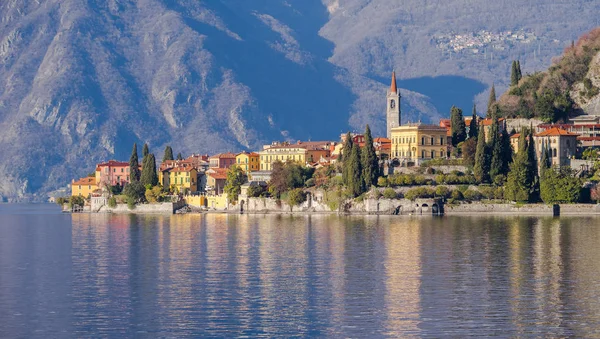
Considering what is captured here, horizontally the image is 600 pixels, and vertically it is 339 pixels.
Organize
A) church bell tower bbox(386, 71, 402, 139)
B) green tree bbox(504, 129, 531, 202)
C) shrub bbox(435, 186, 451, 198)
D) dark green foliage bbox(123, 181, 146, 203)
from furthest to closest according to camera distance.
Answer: church bell tower bbox(386, 71, 402, 139) < dark green foliage bbox(123, 181, 146, 203) < shrub bbox(435, 186, 451, 198) < green tree bbox(504, 129, 531, 202)

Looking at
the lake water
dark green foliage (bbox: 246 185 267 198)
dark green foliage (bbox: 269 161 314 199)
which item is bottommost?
the lake water

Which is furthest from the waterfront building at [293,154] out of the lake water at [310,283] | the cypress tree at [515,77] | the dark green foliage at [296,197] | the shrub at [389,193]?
the lake water at [310,283]

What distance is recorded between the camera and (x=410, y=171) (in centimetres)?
13800

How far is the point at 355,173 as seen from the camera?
133750mm

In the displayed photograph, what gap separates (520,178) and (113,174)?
2682 inches

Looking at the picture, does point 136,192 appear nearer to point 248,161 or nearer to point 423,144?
point 248,161

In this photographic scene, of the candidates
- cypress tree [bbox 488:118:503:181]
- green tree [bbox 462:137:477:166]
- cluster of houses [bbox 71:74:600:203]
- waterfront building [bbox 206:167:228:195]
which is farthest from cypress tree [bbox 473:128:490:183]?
waterfront building [bbox 206:167:228:195]

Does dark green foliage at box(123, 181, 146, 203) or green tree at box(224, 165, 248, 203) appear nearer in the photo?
green tree at box(224, 165, 248, 203)

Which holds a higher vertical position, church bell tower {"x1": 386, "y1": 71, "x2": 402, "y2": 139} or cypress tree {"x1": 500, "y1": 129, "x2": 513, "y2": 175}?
church bell tower {"x1": 386, "y1": 71, "x2": 402, "y2": 139}

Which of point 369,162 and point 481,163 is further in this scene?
point 369,162

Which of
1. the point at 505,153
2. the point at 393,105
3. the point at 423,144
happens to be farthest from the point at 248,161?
the point at 505,153

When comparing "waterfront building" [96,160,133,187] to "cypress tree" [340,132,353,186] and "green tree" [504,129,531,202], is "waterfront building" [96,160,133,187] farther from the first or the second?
"green tree" [504,129,531,202]

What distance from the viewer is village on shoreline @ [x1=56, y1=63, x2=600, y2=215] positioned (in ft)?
419

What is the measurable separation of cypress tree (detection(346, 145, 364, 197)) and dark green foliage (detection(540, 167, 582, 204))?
17.2 metres
